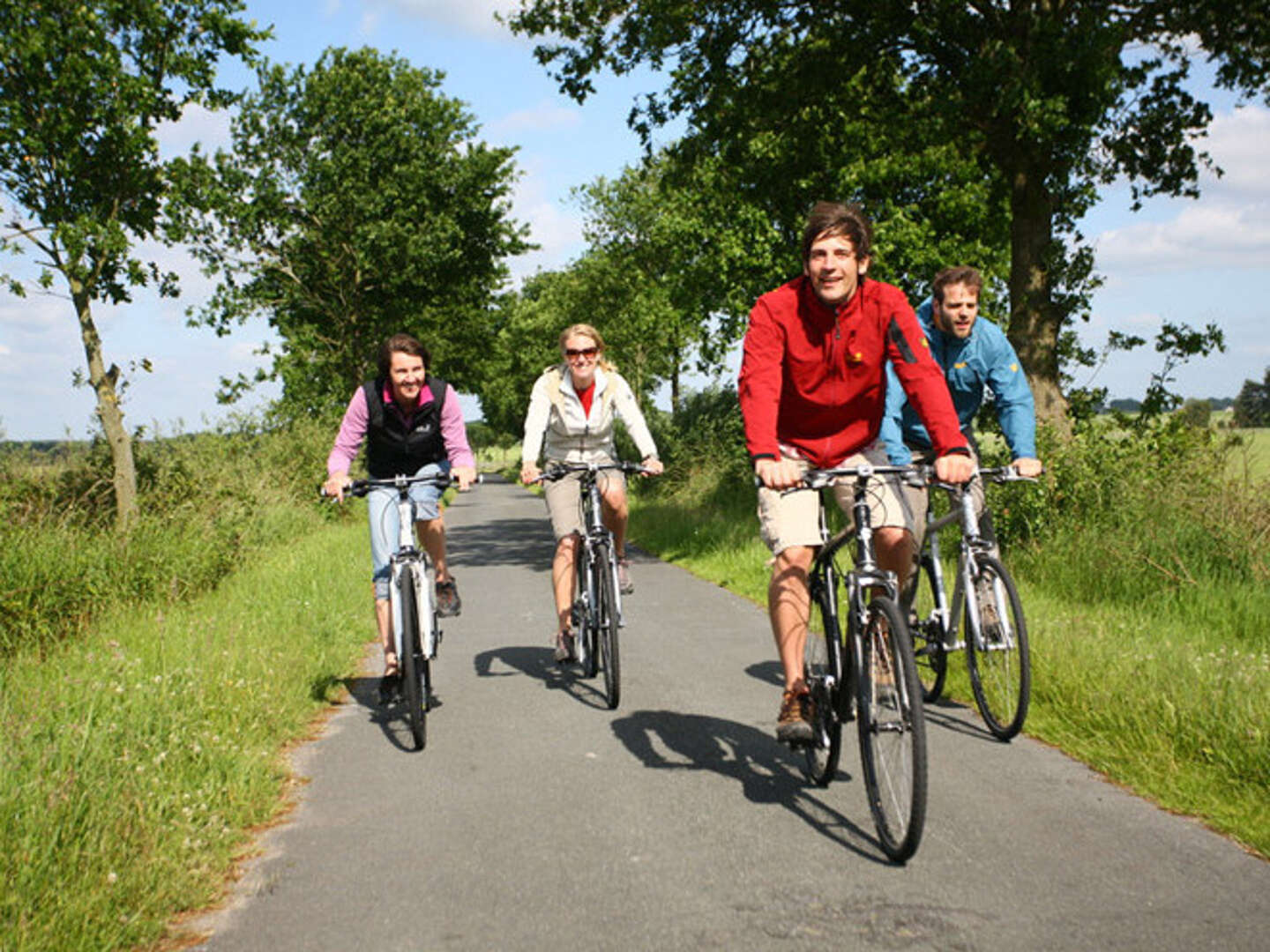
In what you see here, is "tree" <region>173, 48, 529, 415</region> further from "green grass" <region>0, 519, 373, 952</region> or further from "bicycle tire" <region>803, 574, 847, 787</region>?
"bicycle tire" <region>803, 574, 847, 787</region>

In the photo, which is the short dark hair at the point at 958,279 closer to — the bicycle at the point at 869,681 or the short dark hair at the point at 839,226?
the short dark hair at the point at 839,226

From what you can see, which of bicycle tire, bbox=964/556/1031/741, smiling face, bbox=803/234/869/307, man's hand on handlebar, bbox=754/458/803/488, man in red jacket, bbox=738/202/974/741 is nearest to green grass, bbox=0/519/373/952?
man in red jacket, bbox=738/202/974/741

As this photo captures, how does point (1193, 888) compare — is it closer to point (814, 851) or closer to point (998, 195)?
point (814, 851)

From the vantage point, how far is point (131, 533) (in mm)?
10477

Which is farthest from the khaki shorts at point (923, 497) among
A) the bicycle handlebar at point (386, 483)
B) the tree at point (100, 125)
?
the tree at point (100, 125)

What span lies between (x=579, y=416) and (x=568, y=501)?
550 mm

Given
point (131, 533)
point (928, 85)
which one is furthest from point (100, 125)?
point (928, 85)

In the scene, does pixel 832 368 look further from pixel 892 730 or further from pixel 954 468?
pixel 892 730

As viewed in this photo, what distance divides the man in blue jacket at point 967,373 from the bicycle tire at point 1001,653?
1.62 ft

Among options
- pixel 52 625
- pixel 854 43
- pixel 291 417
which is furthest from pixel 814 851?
pixel 291 417

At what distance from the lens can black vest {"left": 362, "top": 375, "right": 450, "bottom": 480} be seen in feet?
19.9

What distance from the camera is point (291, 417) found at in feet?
87.9

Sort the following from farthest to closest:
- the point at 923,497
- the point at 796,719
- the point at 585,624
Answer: the point at 585,624 < the point at 923,497 < the point at 796,719

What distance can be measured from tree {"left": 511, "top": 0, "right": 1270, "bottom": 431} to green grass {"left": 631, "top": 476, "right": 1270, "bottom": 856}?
573 centimetres
